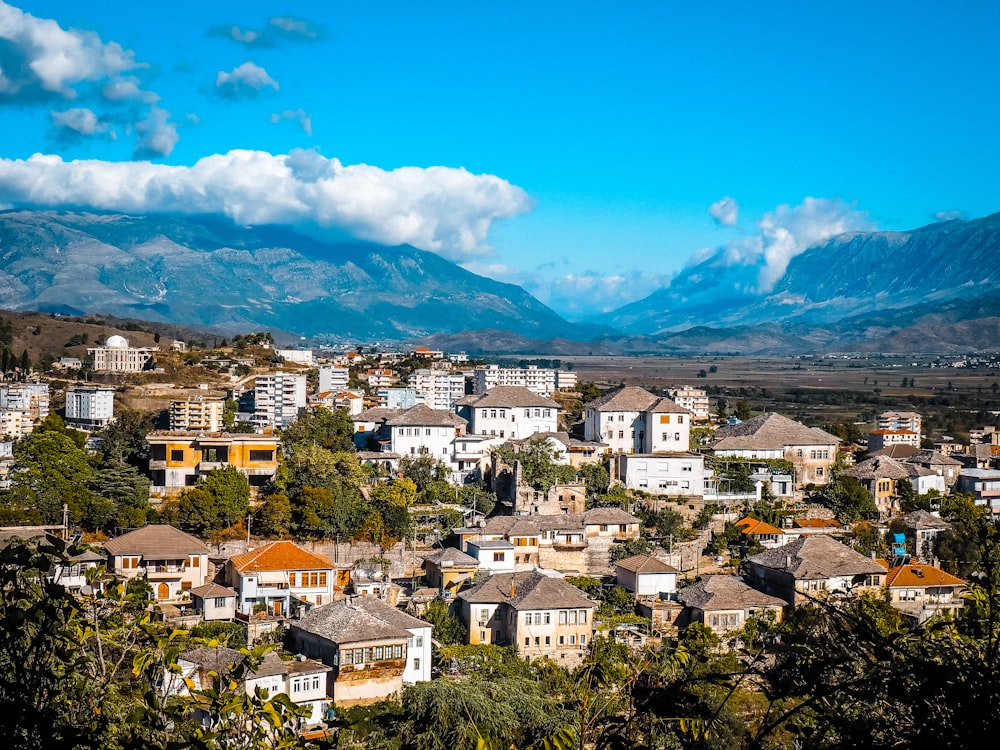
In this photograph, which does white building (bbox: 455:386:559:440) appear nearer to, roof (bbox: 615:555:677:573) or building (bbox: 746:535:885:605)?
roof (bbox: 615:555:677:573)

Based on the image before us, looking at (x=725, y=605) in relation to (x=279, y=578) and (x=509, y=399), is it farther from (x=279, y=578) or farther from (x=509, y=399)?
(x=509, y=399)

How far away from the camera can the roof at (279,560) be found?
21.3 meters

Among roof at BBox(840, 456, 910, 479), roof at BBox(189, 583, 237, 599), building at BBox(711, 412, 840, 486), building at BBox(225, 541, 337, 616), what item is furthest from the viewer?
building at BBox(711, 412, 840, 486)

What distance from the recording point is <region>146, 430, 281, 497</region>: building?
27.3 m

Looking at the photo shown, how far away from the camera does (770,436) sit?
33.0 meters

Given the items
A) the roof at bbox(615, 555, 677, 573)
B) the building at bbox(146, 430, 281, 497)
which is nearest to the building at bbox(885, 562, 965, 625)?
the roof at bbox(615, 555, 677, 573)

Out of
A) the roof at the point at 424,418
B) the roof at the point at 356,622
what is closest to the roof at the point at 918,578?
the roof at the point at 356,622

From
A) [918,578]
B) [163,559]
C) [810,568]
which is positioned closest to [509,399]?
[810,568]

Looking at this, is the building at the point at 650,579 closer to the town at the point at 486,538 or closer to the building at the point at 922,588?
the town at the point at 486,538

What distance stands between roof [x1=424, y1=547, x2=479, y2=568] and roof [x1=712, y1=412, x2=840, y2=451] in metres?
11.8

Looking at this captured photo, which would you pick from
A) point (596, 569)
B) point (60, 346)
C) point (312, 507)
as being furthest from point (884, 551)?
point (60, 346)

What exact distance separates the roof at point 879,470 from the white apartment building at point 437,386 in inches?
813

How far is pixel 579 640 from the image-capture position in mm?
20859

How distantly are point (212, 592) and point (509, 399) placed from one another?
15201 mm
